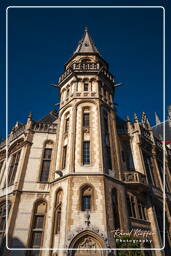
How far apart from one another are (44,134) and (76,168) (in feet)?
24.2

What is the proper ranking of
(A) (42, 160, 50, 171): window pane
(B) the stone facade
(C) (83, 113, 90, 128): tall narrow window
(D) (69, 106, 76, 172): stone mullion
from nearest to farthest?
(B) the stone facade < (D) (69, 106, 76, 172): stone mullion < (C) (83, 113, 90, 128): tall narrow window < (A) (42, 160, 50, 171): window pane

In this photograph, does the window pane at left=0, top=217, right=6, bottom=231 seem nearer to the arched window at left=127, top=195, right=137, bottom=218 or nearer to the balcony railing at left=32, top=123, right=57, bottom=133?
the balcony railing at left=32, top=123, right=57, bottom=133

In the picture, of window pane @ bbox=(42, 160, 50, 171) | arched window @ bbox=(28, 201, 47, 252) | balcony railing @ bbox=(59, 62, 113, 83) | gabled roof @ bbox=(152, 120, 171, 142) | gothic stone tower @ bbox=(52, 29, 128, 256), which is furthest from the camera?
gabled roof @ bbox=(152, 120, 171, 142)

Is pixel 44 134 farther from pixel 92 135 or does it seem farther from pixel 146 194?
pixel 146 194

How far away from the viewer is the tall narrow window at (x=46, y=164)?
62.3 feet

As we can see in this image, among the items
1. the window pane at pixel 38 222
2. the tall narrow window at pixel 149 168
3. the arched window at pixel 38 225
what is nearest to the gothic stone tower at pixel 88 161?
the arched window at pixel 38 225

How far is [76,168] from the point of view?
1580 cm

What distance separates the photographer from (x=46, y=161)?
65.8 feet

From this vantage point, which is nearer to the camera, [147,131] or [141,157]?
[141,157]

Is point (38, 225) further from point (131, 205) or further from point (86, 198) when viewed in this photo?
point (131, 205)

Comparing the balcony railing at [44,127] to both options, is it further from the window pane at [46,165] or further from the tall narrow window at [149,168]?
the tall narrow window at [149,168]

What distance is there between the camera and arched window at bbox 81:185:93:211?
46.1ft

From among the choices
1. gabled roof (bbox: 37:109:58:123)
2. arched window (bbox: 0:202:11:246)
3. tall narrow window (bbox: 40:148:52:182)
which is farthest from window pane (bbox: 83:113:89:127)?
arched window (bbox: 0:202:11:246)

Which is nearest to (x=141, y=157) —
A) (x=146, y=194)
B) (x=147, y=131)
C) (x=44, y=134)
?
(x=146, y=194)
